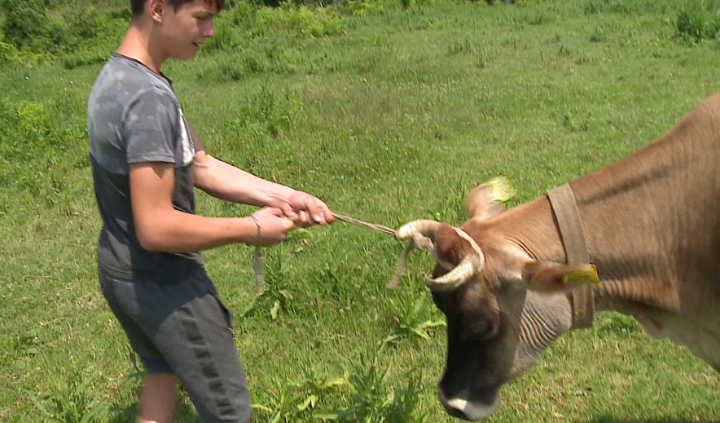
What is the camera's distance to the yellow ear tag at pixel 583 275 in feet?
8.53

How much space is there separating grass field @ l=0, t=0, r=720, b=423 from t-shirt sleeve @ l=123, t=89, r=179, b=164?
156cm

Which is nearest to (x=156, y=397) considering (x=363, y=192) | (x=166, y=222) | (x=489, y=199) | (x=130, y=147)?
(x=166, y=222)

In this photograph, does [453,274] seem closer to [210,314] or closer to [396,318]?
[210,314]

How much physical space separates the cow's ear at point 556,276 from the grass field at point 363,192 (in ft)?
3.20

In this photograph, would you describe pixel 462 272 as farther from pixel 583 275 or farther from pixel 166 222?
pixel 166 222

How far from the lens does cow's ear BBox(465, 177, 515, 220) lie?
327cm

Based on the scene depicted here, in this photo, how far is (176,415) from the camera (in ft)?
12.9

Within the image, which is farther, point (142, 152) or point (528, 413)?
point (528, 413)

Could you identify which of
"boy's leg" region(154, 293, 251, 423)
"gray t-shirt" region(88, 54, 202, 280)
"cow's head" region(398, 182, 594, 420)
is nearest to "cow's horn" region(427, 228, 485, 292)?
"cow's head" region(398, 182, 594, 420)

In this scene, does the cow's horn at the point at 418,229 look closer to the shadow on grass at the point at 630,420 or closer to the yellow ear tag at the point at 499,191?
the yellow ear tag at the point at 499,191

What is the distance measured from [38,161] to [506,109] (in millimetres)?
5113

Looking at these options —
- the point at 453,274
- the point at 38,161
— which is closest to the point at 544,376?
the point at 453,274

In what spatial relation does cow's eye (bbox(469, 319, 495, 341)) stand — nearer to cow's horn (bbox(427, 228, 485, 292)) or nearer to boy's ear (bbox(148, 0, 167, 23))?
cow's horn (bbox(427, 228, 485, 292))

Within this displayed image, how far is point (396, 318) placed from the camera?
14.5 ft
